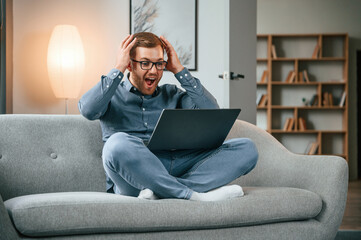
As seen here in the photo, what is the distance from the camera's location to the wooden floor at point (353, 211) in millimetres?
3480

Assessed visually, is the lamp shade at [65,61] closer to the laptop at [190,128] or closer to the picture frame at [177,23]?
the picture frame at [177,23]

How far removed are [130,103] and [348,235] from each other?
5.65 feet

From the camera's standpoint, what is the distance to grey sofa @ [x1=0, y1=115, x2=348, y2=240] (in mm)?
1711

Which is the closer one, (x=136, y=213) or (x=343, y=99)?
(x=136, y=213)

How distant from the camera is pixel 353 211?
165 inches

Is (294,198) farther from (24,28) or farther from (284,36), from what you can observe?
(284,36)

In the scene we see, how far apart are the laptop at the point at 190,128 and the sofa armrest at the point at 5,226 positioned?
0.60 meters

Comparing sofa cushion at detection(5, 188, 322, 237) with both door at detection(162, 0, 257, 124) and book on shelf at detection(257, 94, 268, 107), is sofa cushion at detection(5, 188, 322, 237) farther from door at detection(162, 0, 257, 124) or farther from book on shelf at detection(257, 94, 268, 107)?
book on shelf at detection(257, 94, 268, 107)

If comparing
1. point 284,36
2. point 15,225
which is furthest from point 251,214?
point 284,36

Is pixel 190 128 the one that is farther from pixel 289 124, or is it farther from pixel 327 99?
pixel 327 99

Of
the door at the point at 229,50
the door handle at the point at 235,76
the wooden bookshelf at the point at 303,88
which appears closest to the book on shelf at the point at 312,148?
the wooden bookshelf at the point at 303,88

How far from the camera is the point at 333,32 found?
295 inches

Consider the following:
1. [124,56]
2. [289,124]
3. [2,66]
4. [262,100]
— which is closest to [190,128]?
[124,56]

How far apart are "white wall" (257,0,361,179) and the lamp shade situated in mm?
4499
